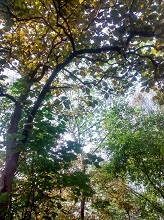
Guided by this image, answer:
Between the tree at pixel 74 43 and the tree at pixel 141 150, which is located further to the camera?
the tree at pixel 141 150

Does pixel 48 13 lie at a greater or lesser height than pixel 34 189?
greater

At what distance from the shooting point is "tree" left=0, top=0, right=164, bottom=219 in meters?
3.10

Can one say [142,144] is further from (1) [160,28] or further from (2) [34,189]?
(2) [34,189]

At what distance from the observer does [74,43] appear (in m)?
3.79

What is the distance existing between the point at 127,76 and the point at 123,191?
7901 mm

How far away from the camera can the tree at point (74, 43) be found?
10.2 ft

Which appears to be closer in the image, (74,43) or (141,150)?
(74,43)

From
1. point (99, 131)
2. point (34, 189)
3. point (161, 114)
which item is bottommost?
point (34, 189)

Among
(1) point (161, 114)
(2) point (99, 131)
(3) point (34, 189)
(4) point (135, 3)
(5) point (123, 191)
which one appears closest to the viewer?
(3) point (34, 189)

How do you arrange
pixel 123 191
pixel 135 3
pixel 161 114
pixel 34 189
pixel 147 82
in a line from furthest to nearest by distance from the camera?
pixel 123 191 < pixel 161 114 < pixel 147 82 < pixel 135 3 < pixel 34 189

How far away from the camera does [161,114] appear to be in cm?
912

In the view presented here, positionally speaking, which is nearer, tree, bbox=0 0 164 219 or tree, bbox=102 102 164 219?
tree, bbox=0 0 164 219

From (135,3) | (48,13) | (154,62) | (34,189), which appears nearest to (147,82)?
(154,62)

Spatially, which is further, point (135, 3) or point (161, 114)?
point (161, 114)
